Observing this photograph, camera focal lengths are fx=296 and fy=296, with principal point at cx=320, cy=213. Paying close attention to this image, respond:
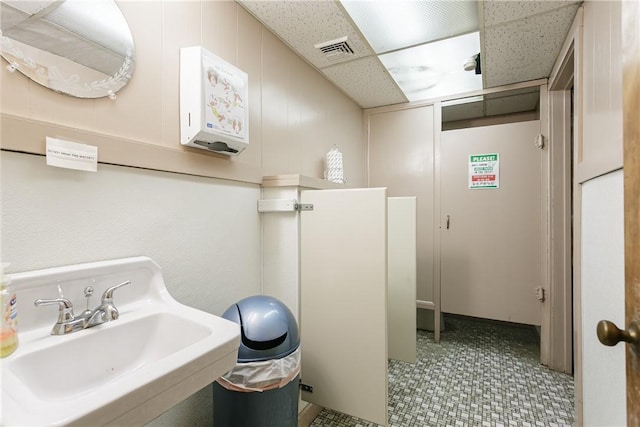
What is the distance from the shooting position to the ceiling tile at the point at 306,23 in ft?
5.36

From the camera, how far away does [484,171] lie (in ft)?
8.65

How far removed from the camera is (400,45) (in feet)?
6.68

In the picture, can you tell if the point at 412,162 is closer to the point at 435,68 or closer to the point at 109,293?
the point at 435,68

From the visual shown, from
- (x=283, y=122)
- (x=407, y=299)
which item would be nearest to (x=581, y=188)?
(x=407, y=299)

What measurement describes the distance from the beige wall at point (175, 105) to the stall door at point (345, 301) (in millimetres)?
524

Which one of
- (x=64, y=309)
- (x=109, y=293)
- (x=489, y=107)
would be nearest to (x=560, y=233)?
(x=489, y=107)

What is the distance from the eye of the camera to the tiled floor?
1722 millimetres

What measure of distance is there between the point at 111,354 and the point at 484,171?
2846mm

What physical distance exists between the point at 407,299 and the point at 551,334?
1.13m

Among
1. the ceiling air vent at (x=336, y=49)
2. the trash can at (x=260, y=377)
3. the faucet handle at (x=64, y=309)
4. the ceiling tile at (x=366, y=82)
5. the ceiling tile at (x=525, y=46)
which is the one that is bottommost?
the trash can at (x=260, y=377)

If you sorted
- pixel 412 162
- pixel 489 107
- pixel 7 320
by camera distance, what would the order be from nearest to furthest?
pixel 7 320, pixel 412 162, pixel 489 107

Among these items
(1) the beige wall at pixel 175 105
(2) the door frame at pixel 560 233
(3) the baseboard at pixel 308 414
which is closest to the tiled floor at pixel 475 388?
(3) the baseboard at pixel 308 414

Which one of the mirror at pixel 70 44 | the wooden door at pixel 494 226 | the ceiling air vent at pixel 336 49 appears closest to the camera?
the mirror at pixel 70 44

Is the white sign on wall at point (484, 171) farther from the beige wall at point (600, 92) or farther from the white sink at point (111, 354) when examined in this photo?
the white sink at point (111, 354)
